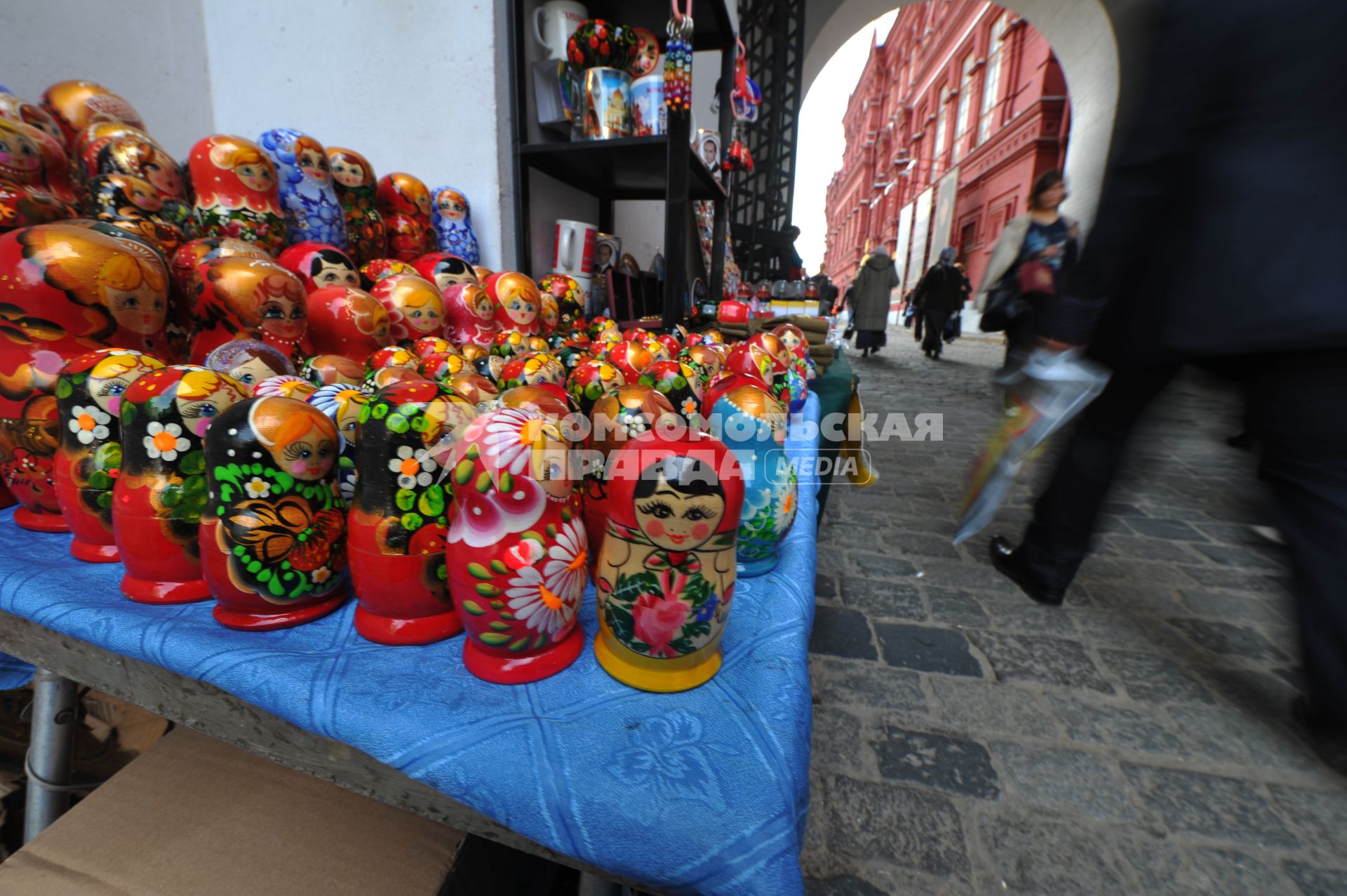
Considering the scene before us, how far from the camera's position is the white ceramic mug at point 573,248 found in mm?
2178

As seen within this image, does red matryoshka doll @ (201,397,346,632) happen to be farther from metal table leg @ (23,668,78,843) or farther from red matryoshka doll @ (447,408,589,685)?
metal table leg @ (23,668,78,843)

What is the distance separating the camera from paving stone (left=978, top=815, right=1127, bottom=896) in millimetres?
1018

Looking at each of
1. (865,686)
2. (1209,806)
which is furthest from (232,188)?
(1209,806)

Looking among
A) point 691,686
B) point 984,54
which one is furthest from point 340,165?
point 984,54

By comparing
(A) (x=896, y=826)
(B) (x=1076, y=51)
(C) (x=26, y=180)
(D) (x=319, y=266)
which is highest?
(B) (x=1076, y=51)

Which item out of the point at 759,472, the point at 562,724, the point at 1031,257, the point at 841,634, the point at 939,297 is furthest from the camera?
the point at 939,297

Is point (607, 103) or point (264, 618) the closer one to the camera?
point (264, 618)

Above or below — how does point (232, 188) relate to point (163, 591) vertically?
above

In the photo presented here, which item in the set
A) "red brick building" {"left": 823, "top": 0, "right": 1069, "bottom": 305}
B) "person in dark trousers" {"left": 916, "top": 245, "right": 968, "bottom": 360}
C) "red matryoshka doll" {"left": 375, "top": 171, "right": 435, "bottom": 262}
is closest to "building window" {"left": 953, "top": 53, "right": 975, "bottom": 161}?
"red brick building" {"left": 823, "top": 0, "right": 1069, "bottom": 305}

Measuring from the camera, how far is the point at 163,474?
727mm

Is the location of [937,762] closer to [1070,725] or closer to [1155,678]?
[1070,725]

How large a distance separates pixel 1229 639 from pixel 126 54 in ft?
12.6

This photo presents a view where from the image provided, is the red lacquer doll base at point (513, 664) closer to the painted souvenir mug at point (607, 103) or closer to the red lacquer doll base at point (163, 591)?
the red lacquer doll base at point (163, 591)

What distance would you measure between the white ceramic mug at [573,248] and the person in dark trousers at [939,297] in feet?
22.8
